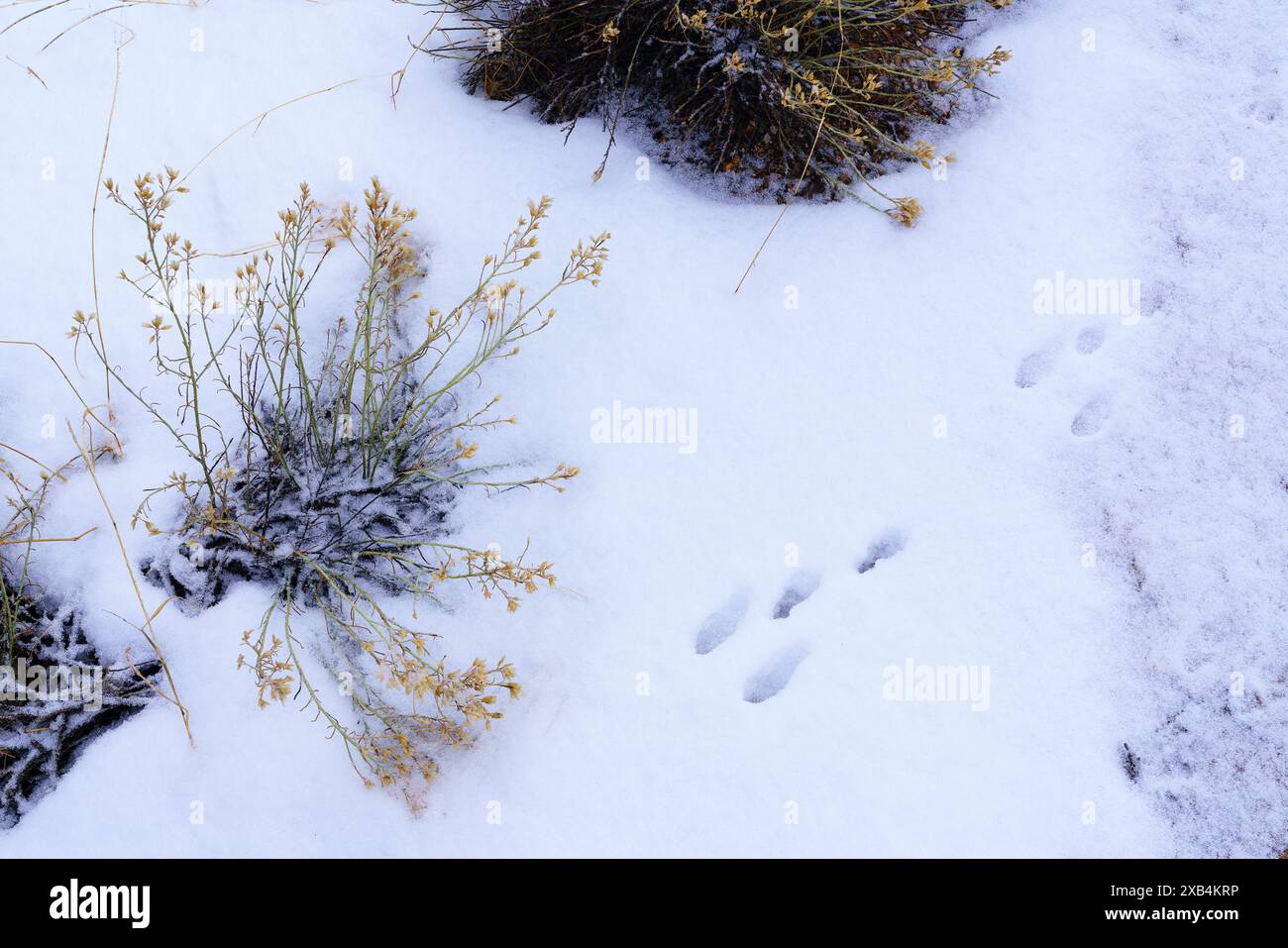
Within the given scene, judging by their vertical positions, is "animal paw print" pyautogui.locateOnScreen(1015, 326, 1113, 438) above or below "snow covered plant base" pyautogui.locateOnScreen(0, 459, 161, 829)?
above

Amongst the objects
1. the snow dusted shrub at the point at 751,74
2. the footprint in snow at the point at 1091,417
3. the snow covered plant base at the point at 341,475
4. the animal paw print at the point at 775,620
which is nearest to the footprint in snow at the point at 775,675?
the animal paw print at the point at 775,620

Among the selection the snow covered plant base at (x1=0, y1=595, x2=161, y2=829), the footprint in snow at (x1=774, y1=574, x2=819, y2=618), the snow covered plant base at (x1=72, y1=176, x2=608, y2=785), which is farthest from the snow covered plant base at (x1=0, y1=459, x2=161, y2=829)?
the footprint in snow at (x1=774, y1=574, x2=819, y2=618)

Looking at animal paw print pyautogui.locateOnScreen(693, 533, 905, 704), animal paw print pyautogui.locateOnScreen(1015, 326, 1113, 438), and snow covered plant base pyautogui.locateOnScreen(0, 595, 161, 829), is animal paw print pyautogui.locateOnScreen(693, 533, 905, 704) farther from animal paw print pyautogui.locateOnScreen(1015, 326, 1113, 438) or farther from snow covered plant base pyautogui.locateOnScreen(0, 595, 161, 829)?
snow covered plant base pyautogui.locateOnScreen(0, 595, 161, 829)

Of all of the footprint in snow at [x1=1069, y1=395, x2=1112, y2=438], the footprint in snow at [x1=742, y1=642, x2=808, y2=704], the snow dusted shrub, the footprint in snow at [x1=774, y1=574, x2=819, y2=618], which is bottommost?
the footprint in snow at [x1=742, y1=642, x2=808, y2=704]

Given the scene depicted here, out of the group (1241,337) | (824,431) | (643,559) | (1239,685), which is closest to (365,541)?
(643,559)

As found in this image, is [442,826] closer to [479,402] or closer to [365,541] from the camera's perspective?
[365,541]

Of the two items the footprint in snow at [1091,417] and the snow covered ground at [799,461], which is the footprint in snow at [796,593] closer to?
the snow covered ground at [799,461]

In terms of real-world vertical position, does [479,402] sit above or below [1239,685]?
above

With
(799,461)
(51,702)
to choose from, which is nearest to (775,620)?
(799,461)
